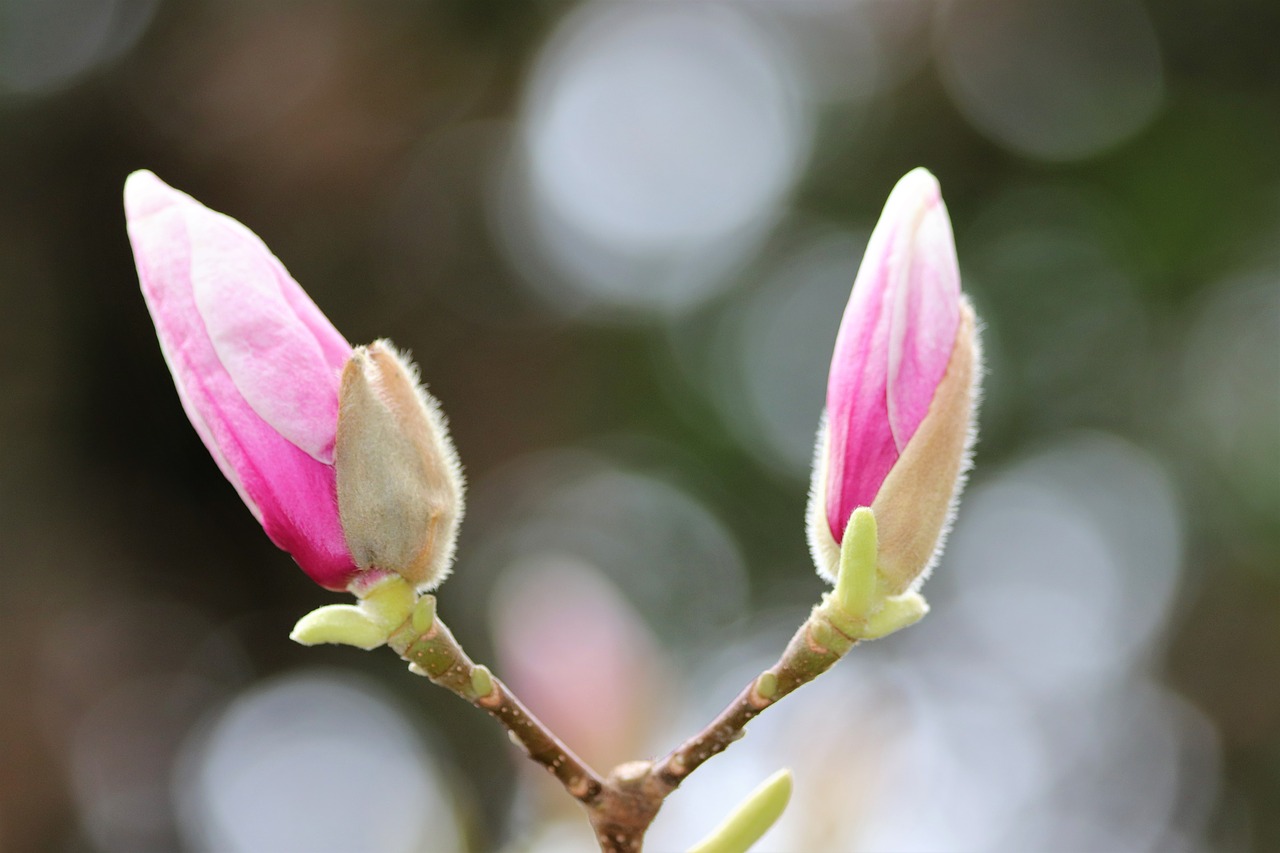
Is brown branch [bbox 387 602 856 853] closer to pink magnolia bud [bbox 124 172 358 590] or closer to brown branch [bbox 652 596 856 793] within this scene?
brown branch [bbox 652 596 856 793]

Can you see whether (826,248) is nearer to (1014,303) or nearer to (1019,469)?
(1014,303)

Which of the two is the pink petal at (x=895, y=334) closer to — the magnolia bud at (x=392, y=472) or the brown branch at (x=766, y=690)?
the brown branch at (x=766, y=690)

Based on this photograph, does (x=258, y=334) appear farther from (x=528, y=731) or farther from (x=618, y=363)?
(x=618, y=363)

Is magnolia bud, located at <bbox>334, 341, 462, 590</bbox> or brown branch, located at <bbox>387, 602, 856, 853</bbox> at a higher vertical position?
magnolia bud, located at <bbox>334, 341, 462, 590</bbox>

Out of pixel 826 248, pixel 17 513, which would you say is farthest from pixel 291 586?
pixel 826 248

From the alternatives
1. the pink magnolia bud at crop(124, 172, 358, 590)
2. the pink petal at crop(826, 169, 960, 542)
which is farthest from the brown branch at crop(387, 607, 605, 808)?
the pink petal at crop(826, 169, 960, 542)
